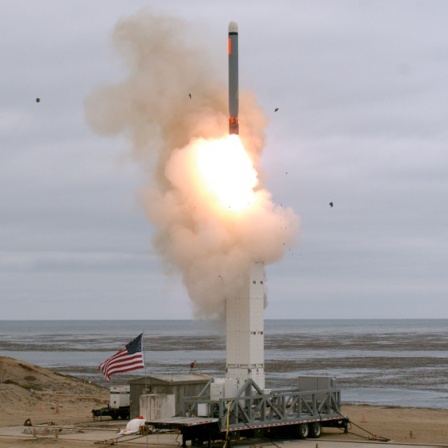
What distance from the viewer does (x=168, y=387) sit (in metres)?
42.3

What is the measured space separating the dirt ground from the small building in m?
1.27

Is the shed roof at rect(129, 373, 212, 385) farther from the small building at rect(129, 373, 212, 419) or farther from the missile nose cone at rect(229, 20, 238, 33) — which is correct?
the missile nose cone at rect(229, 20, 238, 33)

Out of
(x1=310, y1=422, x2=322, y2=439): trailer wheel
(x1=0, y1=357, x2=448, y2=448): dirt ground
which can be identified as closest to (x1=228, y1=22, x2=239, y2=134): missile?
(x1=310, y1=422, x2=322, y2=439): trailer wheel

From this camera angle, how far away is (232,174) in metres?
40.5

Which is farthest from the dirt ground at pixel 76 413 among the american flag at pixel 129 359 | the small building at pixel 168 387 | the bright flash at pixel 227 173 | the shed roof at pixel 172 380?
the bright flash at pixel 227 173

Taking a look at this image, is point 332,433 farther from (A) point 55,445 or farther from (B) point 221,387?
(A) point 55,445

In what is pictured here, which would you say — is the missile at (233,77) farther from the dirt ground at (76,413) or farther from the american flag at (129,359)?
the dirt ground at (76,413)

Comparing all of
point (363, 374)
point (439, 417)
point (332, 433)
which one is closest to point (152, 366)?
point (363, 374)

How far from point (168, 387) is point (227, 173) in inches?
373

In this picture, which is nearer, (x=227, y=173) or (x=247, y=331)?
(x=247, y=331)

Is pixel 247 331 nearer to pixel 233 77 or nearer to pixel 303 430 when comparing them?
pixel 303 430

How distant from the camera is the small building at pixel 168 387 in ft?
139

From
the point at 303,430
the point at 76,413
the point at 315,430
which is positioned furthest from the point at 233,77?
the point at 76,413

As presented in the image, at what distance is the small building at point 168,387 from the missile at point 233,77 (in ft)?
36.4
